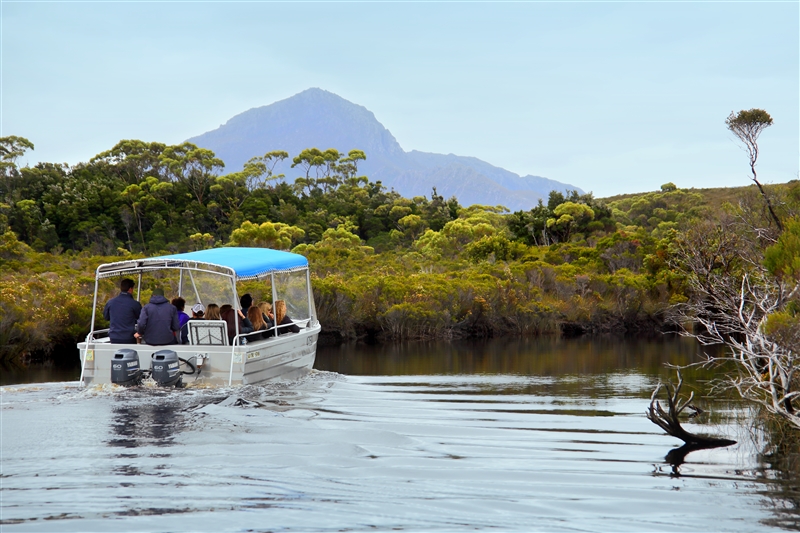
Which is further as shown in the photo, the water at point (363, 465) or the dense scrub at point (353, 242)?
the dense scrub at point (353, 242)

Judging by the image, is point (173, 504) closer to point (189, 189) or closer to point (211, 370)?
point (211, 370)

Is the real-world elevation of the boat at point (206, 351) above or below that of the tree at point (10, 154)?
below

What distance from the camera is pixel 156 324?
1302 cm

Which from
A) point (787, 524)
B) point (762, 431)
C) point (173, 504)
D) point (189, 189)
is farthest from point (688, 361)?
point (189, 189)

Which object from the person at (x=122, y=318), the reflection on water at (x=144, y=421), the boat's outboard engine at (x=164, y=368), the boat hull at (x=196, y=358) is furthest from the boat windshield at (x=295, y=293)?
the reflection on water at (x=144, y=421)

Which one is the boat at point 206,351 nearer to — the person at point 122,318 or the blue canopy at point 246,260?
the blue canopy at point 246,260

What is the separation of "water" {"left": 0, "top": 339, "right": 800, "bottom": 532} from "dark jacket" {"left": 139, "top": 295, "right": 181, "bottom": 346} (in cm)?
105

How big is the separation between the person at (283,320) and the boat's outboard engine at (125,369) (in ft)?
9.82

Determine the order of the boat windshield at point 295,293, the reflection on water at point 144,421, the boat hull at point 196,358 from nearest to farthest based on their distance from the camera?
the reflection on water at point 144,421 < the boat hull at point 196,358 < the boat windshield at point 295,293

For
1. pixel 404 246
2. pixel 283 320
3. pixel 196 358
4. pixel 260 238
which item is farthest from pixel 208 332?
pixel 404 246

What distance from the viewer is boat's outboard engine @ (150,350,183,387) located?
40.3 ft

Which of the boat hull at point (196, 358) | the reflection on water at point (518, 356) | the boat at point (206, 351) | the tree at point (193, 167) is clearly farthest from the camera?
the tree at point (193, 167)

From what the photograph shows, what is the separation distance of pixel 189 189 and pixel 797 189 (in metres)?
56.0

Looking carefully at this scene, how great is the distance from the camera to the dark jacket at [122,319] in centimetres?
1319
